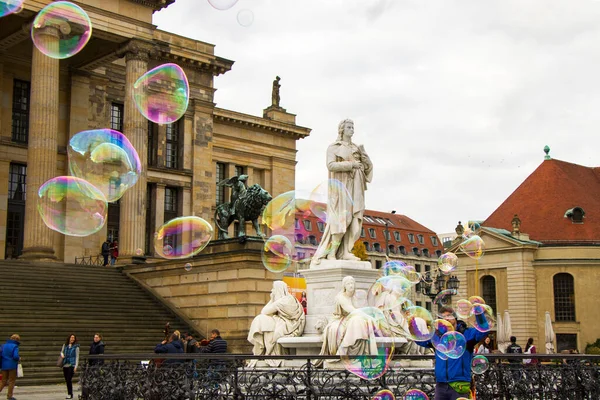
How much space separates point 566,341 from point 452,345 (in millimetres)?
54628

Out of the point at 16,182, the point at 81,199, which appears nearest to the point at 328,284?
the point at 81,199

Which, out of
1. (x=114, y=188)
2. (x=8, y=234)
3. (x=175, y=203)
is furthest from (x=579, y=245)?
(x=114, y=188)

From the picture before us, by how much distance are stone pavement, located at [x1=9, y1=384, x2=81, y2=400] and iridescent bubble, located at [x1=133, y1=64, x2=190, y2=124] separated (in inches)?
344

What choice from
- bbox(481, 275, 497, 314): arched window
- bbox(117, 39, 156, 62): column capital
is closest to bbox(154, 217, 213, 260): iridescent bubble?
bbox(117, 39, 156, 62): column capital

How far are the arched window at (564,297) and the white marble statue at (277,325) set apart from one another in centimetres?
5157

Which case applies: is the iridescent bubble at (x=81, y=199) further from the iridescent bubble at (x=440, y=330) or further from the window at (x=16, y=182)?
the window at (x=16, y=182)

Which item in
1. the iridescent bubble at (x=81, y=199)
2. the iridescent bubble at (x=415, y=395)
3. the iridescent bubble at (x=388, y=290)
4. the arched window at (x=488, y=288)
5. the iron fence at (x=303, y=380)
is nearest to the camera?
the iridescent bubble at (x=415, y=395)

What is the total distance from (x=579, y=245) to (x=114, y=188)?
47524mm

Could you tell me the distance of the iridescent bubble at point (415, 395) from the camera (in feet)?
30.8

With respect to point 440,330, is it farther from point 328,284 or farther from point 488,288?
point 488,288

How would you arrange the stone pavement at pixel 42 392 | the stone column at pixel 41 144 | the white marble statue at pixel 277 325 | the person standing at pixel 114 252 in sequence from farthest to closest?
1. the person standing at pixel 114 252
2. the stone column at pixel 41 144
3. the stone pavement at pixel 42 392
4. the white marble statue at pixel 277 325

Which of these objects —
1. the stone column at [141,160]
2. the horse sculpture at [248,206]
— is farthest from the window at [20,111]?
the horse sculpture at [248,206]

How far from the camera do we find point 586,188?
6806 cm

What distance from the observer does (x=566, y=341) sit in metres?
58.5
